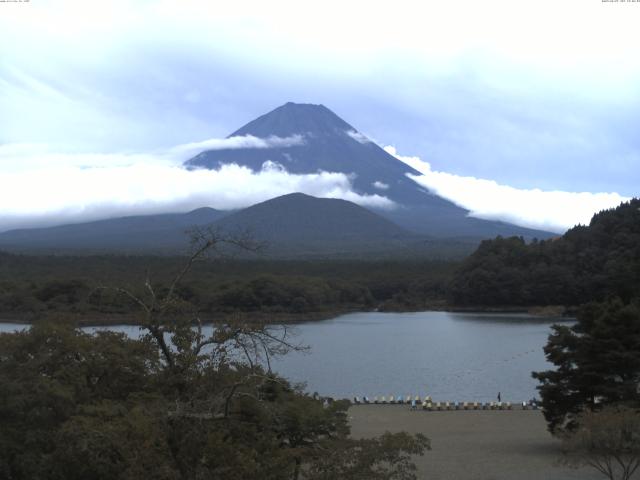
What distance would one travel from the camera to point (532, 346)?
31734 millimetres

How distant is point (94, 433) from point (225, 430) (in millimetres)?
968

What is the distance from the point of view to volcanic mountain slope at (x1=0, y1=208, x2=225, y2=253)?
341ft

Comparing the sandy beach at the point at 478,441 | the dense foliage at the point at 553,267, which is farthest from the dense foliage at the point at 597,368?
the dense foliage at the point at 553,267

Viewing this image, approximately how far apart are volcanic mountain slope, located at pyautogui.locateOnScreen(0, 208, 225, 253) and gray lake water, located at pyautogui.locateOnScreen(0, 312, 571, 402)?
2452 inches

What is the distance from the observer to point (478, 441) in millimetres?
14703

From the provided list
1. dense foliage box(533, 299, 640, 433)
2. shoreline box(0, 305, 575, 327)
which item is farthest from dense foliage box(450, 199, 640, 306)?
dense foliage box(533, 299, 640, 433)

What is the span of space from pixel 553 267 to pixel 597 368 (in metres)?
44.0

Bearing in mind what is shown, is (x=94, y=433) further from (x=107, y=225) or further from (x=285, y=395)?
(x=107, y=225)

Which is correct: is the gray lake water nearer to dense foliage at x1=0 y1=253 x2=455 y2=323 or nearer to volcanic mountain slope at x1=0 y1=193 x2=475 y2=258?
dense foliage at x1=0 y1=253 x2=455 y2=323

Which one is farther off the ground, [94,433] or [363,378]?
[94,433]

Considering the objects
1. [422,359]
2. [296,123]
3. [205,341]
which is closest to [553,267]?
[422,359]

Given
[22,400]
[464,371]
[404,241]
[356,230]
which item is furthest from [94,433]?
Result: [356,230]

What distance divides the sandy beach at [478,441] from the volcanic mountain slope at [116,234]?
82468 millimetres

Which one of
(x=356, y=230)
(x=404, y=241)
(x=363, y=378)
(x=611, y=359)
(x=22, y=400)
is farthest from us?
(x=356, y=230)
